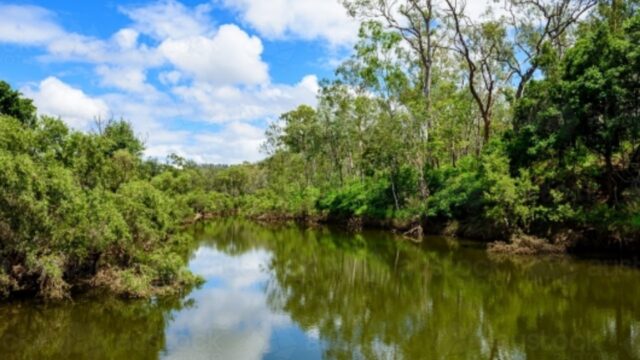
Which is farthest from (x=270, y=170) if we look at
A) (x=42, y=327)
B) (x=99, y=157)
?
(x=42, y=327)

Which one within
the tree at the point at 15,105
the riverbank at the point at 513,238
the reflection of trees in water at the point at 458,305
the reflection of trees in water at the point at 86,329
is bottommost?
the reflection of trees in water at the point at 86,329

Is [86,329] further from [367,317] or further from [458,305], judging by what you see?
[458,305]

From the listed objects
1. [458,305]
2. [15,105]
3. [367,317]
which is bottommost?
[367,317]

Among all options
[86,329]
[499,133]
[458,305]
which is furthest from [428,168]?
[86,329]

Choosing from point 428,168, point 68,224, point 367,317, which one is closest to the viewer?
point 367,317

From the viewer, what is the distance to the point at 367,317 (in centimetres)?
1355

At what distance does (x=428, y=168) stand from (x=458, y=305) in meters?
24.5

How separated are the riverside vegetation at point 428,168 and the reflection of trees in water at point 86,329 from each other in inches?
27.5

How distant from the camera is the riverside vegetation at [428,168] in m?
14.6

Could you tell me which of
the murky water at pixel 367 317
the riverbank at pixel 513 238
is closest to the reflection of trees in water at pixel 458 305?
the murky water at pixel 367 317

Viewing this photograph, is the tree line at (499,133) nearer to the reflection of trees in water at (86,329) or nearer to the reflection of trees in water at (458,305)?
the reflection of trees in water at (458,305)

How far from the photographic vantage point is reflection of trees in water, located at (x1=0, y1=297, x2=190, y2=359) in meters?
10.8

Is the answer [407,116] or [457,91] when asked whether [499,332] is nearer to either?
[407,116]

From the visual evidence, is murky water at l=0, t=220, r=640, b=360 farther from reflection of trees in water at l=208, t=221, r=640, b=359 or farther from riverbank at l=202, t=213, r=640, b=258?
riverbank at l=202, t=213, r=640, b=258
